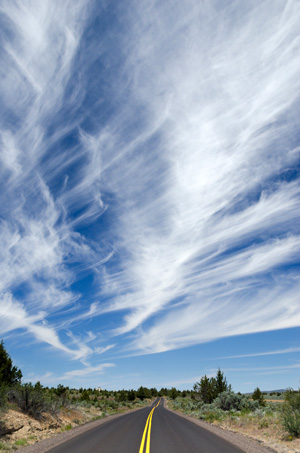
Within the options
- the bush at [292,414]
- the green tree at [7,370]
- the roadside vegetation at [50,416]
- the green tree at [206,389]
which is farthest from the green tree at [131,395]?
the bush at [292,414]

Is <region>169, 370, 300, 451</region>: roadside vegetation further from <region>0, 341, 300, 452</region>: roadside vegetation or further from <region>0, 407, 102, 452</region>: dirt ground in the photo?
<region>0, 407, 102, 452</region>: dirt ground

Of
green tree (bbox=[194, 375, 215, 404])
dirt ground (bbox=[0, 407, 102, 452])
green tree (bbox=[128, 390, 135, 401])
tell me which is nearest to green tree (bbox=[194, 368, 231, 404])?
green tree (bbox=[194, 375, 215, 404])

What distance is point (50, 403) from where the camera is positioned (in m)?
21.8

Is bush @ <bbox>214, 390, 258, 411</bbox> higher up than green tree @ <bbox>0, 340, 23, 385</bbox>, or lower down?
lower down

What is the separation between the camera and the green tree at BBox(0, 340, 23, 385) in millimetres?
22250

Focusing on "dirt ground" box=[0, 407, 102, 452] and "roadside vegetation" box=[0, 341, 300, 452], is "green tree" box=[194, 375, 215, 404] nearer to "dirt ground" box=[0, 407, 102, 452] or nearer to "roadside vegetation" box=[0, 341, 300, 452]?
"roadside vegetation" box=[0, 341, 300, 452]

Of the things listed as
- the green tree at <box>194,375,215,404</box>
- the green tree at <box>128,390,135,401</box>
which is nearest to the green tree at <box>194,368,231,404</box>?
the green tree at <box>194,375,215,404</box>

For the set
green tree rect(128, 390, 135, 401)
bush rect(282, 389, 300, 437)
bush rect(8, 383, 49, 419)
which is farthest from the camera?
green tree rect(128, 390, 135, 401)

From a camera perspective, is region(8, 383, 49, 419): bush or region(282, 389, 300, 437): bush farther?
region(8, 383, 49, 419): bush

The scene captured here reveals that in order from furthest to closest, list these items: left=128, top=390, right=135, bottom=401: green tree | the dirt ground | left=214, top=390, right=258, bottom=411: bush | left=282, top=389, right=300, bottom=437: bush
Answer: left=128, top=390, right=135, bottom=401: green tree
left=214, top=390, right=258, bottom=411: bush
the dirt ground
left=282, top=389, right=300, bottom=437: bush

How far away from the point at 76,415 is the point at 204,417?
11.2 metres

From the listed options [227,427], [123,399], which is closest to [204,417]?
[227,427]

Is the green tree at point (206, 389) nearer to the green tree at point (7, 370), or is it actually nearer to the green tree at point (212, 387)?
the green tree at point (212, 387)

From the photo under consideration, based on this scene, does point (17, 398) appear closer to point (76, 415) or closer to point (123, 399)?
point (76, 415)
